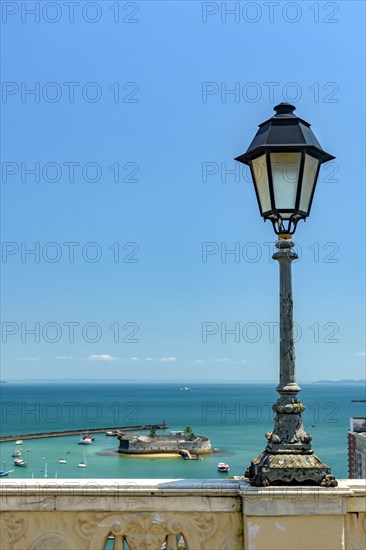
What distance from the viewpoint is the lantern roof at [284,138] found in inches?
205

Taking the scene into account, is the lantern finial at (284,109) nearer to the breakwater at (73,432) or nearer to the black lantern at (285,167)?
the black lantern at (285,167)

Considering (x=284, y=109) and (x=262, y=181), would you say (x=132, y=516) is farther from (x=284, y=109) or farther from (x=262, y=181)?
(x=284, y=109)

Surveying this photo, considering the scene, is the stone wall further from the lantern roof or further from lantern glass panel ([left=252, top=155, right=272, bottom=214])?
the lantern roof

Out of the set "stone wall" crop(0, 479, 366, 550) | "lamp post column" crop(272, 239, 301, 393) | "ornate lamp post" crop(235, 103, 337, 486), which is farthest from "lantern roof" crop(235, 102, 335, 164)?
"stone wall" crop(0, 479, 366, 550)

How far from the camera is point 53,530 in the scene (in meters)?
4.91

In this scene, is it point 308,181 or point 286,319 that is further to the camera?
A: point 308,181

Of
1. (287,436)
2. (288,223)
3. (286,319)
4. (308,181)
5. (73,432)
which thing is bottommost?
(73,432)

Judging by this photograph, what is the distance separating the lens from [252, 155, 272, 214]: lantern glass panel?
5293 millimetres

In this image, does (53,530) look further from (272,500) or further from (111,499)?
(272,500)

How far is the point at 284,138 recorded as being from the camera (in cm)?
528

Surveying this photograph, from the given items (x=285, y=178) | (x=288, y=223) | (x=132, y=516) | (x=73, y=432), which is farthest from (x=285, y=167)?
(x=73, y=432)

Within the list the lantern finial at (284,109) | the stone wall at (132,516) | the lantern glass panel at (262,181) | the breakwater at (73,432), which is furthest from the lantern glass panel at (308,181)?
the breakwater at (73,432)

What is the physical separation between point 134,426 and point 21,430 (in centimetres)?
2503

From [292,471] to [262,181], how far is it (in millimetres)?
2274
